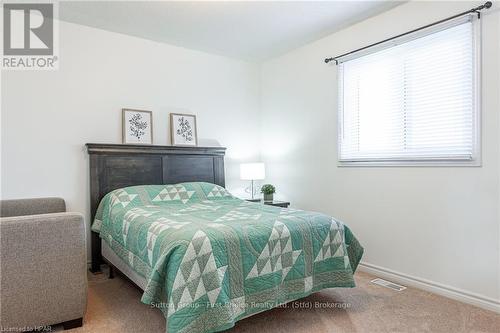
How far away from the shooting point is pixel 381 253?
3.11 meters

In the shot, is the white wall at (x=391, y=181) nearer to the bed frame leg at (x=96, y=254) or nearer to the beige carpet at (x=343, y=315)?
the beige carpet at (x=343, y=315)

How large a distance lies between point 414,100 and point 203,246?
217 cm

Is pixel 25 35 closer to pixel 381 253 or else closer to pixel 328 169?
pixel 328 169

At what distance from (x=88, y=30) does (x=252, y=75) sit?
80.7 inches

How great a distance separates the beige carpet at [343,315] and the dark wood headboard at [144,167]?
39.1 inches

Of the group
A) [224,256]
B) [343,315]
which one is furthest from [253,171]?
[224,256]

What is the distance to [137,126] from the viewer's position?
359 cm

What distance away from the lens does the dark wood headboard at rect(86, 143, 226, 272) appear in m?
3.25

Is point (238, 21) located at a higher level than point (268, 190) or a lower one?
higher

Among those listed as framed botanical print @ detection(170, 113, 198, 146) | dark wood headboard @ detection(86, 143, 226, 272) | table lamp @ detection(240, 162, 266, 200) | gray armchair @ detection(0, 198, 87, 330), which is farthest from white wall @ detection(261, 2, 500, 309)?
gray armchair @ detection(0, 198, 87, 330)

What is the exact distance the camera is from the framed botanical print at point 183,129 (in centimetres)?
382

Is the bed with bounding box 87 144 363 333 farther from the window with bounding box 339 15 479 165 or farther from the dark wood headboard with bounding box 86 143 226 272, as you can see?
the window with bounding box 339 15 479 165

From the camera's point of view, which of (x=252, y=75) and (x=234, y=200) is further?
(x=252, y=75)

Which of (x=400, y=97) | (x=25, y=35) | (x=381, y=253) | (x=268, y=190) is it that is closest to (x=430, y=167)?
(x=400, y=97)
